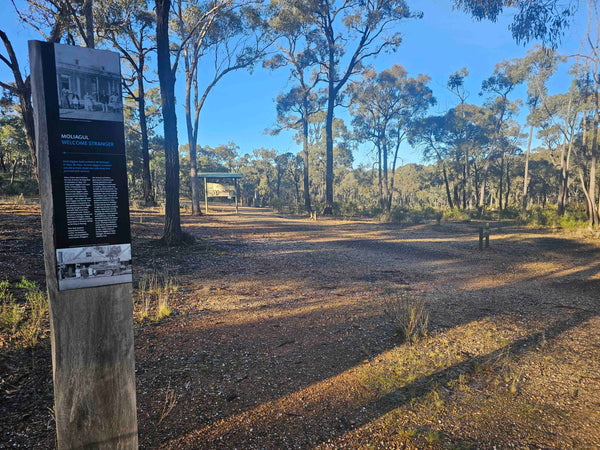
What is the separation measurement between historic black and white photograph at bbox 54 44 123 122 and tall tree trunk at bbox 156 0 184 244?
676 centimetres

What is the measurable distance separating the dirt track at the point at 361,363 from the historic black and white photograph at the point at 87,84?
2.17m

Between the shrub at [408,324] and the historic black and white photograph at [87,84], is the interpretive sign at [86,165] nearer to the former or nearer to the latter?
the historic black and white photograph at [87,84]

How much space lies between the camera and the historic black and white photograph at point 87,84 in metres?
1.62

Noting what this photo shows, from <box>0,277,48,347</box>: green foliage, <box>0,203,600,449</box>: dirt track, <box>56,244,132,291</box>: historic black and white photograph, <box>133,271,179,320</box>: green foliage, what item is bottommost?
<box>0,203,600,449</box>: dirt track

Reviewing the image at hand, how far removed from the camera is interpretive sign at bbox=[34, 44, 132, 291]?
160 centimetres

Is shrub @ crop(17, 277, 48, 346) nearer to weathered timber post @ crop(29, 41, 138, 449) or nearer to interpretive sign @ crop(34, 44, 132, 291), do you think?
weathered timber post @ crop(29, 41, 138, 449)

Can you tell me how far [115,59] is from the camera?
5.87ft

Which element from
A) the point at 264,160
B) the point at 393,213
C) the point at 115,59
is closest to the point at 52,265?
the point at 115,59

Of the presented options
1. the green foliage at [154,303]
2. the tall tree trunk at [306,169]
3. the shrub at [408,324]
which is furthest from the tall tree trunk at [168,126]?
the tall tree trunk at [306,169]

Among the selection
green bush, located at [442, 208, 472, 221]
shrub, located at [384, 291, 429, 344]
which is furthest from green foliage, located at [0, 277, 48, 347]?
green bush, located at [442, 208, 472, 221]

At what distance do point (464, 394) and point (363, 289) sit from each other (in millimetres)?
3088

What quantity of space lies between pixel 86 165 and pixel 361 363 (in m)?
2.97

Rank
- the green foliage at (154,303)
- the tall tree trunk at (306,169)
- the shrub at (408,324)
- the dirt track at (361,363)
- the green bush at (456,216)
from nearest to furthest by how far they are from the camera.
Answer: the dirt track at (361,363)
the shrub at (408,324)
the green foliage at (154,303)
the green bush at (456,216)
the tall tree trunk at (306,169)

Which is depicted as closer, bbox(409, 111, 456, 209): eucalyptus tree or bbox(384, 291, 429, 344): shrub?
bbox(384, 291, 429, 344): shrub
